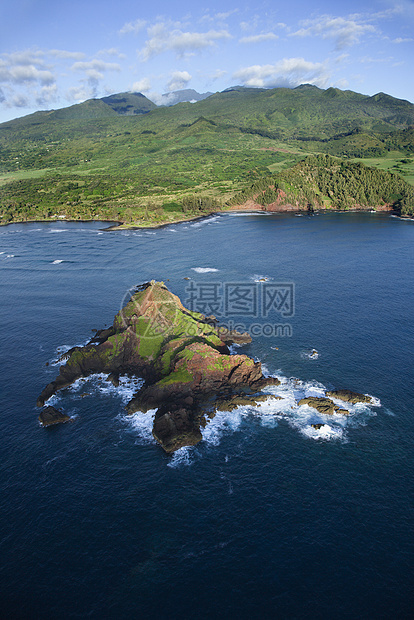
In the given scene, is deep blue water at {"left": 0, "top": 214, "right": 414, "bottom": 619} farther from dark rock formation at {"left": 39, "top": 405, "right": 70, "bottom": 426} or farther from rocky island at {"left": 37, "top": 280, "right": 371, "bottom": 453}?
rocky island at {"left": 37, "top": 280, "right": 371, "bottom": 453}

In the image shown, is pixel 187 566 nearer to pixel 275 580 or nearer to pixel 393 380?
pixel 275 580

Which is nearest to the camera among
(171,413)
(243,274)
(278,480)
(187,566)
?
(187,566)

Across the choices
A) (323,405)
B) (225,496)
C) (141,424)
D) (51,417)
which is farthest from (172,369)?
(225,496)

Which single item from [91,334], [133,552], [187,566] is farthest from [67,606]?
[91,334]

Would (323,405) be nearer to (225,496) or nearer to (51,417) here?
(225,496)

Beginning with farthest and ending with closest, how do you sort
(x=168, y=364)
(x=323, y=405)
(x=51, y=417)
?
(x=168, y=364), (x=323, y=405), (x=51, y=417)

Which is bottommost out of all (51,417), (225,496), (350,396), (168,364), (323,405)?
(225,496)
